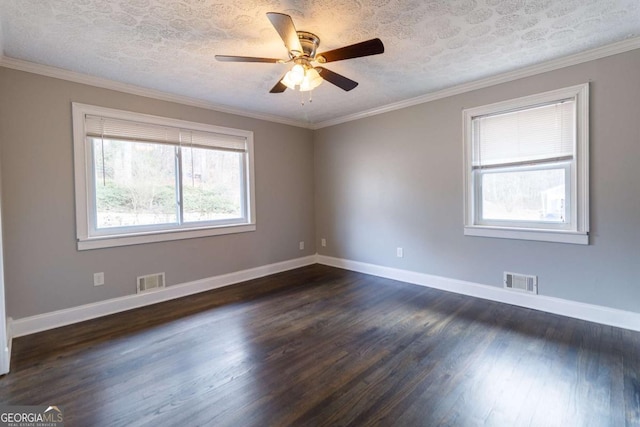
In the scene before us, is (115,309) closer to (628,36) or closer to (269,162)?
(269,162)

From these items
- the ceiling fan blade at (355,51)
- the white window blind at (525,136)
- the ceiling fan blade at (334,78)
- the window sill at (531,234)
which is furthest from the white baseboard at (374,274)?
the ceiling fan blade at (355,51)

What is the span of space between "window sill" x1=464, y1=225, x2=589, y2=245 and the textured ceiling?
1.67 meters

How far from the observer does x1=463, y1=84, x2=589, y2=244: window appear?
283 centimetres

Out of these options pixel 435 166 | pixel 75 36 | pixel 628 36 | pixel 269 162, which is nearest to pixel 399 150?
pixel 435 166

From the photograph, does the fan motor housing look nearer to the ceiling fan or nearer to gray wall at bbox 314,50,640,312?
the ceiling fan

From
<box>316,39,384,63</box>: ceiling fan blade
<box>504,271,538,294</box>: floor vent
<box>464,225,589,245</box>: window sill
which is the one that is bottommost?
<box>504,271,538,294</box>: floor vent

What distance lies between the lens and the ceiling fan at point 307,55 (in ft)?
6.30

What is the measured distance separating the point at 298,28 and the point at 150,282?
123 inches

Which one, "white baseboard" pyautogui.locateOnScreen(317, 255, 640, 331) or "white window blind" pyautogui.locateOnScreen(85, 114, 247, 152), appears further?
"white window blind" pyautogui.locateOnScreen(85, 114, 247, 152)

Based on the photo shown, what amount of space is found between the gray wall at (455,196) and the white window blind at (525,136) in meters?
0.17

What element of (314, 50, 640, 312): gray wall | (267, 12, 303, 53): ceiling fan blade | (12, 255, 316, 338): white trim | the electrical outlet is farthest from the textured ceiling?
(12, 255, 316, 338): white trim

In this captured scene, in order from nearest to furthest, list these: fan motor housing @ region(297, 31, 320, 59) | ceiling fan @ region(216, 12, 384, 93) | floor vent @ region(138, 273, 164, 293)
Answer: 1. ceiling fan @ region(216, 12, 384, 93)
2. fan motor housing @ region(297, 31, 320, 59)
3. floor vent @ region(138, 273, 164, 293)

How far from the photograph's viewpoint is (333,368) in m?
2.14

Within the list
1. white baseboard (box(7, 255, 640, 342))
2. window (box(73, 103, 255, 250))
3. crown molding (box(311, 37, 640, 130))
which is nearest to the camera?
crown molding (box(311, 37, 640, 130))
